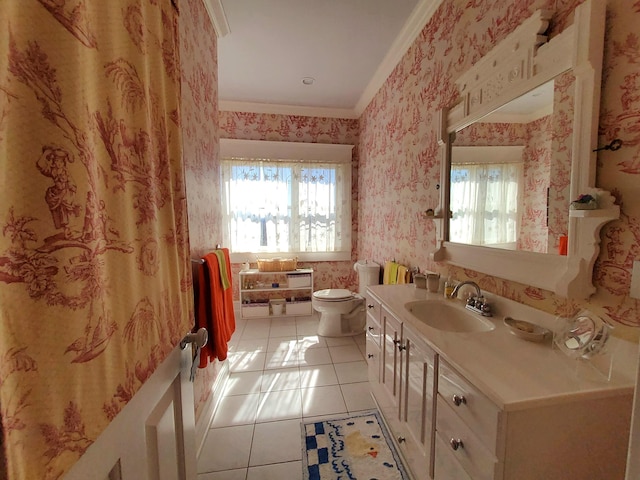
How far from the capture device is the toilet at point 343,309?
2791mm

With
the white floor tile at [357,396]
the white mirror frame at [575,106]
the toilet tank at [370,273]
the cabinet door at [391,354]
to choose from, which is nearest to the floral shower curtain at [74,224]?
the cabinet door at [391,354]

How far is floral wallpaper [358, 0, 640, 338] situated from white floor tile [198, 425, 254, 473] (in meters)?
1.60

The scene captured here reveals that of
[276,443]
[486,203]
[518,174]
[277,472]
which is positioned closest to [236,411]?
[276,443]

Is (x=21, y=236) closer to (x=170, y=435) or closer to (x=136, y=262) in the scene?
(x=136, y=262)

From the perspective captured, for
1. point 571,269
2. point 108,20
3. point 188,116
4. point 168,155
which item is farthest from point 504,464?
point 188,116

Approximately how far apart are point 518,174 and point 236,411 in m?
2.17

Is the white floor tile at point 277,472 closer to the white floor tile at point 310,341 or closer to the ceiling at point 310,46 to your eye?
the white floor tile at point 310,341

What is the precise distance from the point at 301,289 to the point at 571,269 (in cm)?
290

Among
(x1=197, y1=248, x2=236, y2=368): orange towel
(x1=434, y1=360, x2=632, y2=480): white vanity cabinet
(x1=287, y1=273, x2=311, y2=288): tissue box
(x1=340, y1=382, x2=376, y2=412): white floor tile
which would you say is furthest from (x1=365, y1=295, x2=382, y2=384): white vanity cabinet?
(x1=287, y1=273, x2=311, y2=288): tissue box

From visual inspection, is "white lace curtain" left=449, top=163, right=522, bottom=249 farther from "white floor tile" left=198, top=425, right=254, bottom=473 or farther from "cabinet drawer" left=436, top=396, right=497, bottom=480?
"white floor tile" left=198, top=425, right=254, bottom=473

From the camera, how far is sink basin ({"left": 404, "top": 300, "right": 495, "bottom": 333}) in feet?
4.53

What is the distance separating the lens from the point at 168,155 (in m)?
0.76

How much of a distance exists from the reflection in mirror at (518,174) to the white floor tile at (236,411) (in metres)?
1.75

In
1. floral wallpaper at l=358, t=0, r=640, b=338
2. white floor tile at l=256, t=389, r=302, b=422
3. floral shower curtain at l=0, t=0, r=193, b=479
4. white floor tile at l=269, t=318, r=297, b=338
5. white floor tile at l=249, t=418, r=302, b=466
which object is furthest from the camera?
white floor tile at l=269, t=318, r=297, b=338
